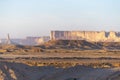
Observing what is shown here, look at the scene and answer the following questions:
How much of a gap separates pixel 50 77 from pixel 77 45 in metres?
109

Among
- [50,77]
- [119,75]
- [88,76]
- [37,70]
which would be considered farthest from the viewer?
[37,70]

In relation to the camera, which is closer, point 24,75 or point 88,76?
point 88,76

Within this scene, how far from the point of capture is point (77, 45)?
144 m

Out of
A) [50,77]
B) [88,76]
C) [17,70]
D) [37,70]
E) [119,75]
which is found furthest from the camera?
[37,70]

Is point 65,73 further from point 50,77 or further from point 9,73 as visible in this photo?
point 9,73

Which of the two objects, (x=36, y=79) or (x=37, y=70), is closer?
(x=36, y=79)

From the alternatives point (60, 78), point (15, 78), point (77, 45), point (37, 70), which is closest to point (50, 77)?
point (60, 78)

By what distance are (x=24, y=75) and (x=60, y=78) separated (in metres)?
4.16

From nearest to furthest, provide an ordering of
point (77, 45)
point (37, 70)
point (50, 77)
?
point (50, 77)
point (37, 70)
point (77, 45)

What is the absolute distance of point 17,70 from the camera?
1489 inches

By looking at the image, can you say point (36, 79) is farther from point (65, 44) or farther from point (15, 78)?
point (65, 44)

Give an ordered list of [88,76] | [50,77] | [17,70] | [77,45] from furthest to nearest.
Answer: [77,45], [17,70], [50,77], [88,76]

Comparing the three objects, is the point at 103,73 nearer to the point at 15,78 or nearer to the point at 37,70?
the point at 15,78

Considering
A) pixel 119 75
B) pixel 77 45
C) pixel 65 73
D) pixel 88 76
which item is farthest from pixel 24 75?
pixel 77 45
